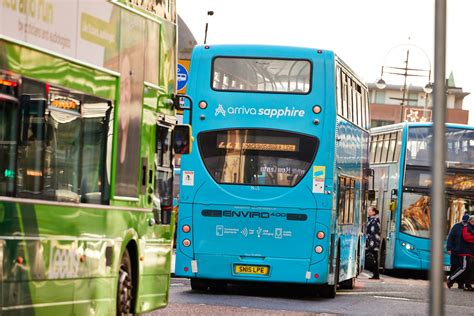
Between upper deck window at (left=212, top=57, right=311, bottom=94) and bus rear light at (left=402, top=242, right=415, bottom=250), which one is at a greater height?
upper deck window at (left=212, top=57, right=311, bottom=94)

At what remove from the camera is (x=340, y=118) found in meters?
23.2

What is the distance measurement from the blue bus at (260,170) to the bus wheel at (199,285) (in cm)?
135

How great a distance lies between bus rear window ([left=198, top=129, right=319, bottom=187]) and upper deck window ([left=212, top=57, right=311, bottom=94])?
0.75 metres

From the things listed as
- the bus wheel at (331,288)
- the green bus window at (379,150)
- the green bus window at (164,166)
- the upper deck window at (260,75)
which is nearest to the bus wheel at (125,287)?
the green bus window at (164,166)

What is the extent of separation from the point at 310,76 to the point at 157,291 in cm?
768

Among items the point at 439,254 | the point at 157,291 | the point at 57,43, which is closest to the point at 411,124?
the point at 157,291

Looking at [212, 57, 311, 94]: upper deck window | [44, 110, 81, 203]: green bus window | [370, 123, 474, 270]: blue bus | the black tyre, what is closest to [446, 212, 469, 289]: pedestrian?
[370, 123, 474, 270]: blue bus

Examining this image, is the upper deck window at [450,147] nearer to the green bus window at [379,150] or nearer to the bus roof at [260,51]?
the green bus window at [379,150]

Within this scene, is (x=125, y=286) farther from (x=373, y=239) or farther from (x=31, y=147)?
(x=373, y=239)

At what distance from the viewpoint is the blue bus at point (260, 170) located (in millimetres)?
22328

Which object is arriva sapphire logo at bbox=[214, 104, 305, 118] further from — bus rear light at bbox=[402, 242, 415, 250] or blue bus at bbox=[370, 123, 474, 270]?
bus rear light at bbox=[402, 242, 415, 250]

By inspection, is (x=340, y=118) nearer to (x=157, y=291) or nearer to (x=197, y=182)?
(x=197, y=182)

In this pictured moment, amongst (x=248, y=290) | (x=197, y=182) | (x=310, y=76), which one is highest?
(x=310, y=76)

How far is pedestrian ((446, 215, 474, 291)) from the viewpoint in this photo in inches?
1340
